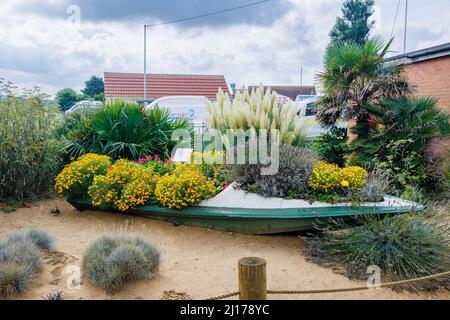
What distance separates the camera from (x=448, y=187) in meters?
6.24

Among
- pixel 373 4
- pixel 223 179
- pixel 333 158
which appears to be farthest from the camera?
pixel 373 4

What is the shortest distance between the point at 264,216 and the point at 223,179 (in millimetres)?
1484

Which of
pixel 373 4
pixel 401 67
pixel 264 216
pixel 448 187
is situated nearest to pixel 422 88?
pixel 401 67

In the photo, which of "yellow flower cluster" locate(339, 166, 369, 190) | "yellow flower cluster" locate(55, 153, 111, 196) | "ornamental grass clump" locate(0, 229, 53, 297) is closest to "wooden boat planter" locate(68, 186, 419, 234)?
"yellow flower cluster" locate(339, 166, 369, 190)

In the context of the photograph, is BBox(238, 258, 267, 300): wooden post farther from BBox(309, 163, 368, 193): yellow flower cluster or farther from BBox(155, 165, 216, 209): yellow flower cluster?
BBox(309, 163, 368, 193): yellow flower cluster

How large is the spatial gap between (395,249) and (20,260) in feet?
11.7

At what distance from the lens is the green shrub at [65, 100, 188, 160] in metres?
7.30

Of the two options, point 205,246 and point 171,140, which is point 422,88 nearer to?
point 171,140

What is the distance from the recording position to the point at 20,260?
3441 millimetres

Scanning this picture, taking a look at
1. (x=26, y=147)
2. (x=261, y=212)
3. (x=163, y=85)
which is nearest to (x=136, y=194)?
(x=261, y=212)

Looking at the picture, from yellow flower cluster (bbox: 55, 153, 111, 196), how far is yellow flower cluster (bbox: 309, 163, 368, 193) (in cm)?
330

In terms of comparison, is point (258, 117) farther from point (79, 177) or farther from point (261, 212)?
point (79, 177)

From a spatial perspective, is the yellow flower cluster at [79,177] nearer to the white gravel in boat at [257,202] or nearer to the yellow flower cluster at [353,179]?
the white gravel in boat at [257,202]

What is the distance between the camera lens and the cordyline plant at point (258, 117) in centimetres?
691
